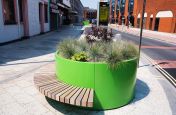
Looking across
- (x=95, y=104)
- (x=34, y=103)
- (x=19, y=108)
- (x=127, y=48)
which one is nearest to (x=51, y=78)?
(x=34, y=103)

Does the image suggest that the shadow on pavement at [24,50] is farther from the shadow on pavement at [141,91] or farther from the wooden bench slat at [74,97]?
the shadow on pavement at [141,91]

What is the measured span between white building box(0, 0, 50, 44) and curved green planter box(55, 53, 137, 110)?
8684mm

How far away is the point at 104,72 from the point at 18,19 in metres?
11.1

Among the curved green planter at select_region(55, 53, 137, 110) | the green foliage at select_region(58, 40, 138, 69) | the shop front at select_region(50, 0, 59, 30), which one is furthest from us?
the shop front at select_region(50, 0, 59, 30)

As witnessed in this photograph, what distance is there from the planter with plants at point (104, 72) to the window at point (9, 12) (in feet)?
29.8

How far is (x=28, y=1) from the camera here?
49.1ft

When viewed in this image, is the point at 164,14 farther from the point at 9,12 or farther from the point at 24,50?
the point at 24,50

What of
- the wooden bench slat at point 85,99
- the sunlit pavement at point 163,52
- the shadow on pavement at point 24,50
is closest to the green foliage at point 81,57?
the wooden bench slat at point 85,99

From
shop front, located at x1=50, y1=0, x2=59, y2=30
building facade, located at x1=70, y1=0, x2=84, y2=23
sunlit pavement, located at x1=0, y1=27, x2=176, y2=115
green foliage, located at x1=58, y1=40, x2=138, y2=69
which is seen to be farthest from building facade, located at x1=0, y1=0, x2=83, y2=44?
building facade, located at x1=70, y1=0, x2=84, y2=23

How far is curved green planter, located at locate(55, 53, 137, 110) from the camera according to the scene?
3.80 meters

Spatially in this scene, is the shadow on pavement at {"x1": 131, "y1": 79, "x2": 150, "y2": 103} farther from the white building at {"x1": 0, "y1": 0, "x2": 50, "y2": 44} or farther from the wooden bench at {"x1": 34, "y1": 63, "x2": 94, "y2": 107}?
the white building at {"x1": 0, "y1": 0, "x2": 50, "y2": 44}

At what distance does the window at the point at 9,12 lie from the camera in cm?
1185

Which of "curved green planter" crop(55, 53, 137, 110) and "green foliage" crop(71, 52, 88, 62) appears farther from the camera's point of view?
"green foliage" crop(71, 52, 88, 62)

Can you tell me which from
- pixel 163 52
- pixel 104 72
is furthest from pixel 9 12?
pixel 104 72
